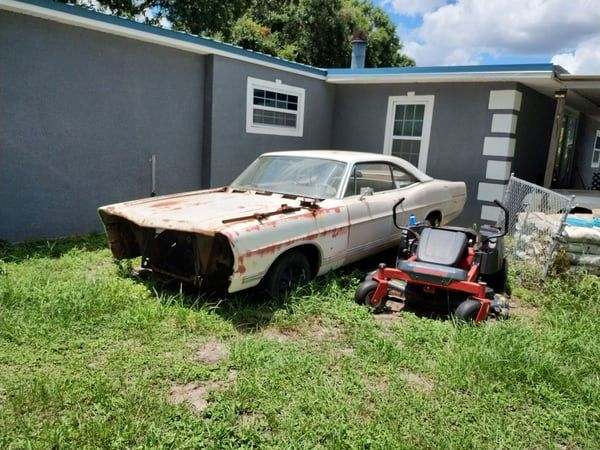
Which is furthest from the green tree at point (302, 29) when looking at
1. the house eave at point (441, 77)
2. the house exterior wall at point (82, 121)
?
the house exterior wall at point (82, 121)

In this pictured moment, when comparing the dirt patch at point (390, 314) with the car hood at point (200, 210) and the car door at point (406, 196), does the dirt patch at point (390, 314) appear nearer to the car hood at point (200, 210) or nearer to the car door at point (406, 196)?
the car door at point (406, 196)

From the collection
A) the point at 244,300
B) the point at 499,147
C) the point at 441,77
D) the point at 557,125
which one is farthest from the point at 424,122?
the point at 244,300

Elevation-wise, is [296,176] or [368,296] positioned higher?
Answer: [296,176]

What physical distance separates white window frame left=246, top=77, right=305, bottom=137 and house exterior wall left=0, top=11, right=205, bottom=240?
97cm

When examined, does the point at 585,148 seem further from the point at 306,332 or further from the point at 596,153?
the point at 306,332

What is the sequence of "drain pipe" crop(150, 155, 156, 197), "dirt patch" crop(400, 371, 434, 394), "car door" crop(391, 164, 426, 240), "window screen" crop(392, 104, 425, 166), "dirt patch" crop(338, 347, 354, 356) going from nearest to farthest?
"dirt patch" crop(400, 371, 434, 394) → "dirt patch" crop(338, 347, 354, 356) → "car door" crop(391, 164, 426, 240) → "drain pipe" crop(150, 155, 156, 197) → "window screen" crop(392, 104, 425, 166)

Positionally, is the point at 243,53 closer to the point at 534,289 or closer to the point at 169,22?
the point at 534,289

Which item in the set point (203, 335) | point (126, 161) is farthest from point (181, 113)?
point (203, 335)

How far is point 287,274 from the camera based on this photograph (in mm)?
4699

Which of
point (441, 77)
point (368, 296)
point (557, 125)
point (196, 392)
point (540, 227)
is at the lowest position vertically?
point (196, 392)

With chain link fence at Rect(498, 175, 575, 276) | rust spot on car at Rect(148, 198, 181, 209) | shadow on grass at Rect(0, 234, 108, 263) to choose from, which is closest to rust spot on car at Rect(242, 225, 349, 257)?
rust spot on car at Rect(148, 198, 181, 209)

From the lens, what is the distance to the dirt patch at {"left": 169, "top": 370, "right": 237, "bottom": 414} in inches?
118

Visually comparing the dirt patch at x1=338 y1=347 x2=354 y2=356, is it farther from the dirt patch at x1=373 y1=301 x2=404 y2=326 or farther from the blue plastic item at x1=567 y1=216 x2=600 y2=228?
the blue plastic item at x1=567 y1=216 x2=600 y2=228

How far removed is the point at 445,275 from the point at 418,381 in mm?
1260
